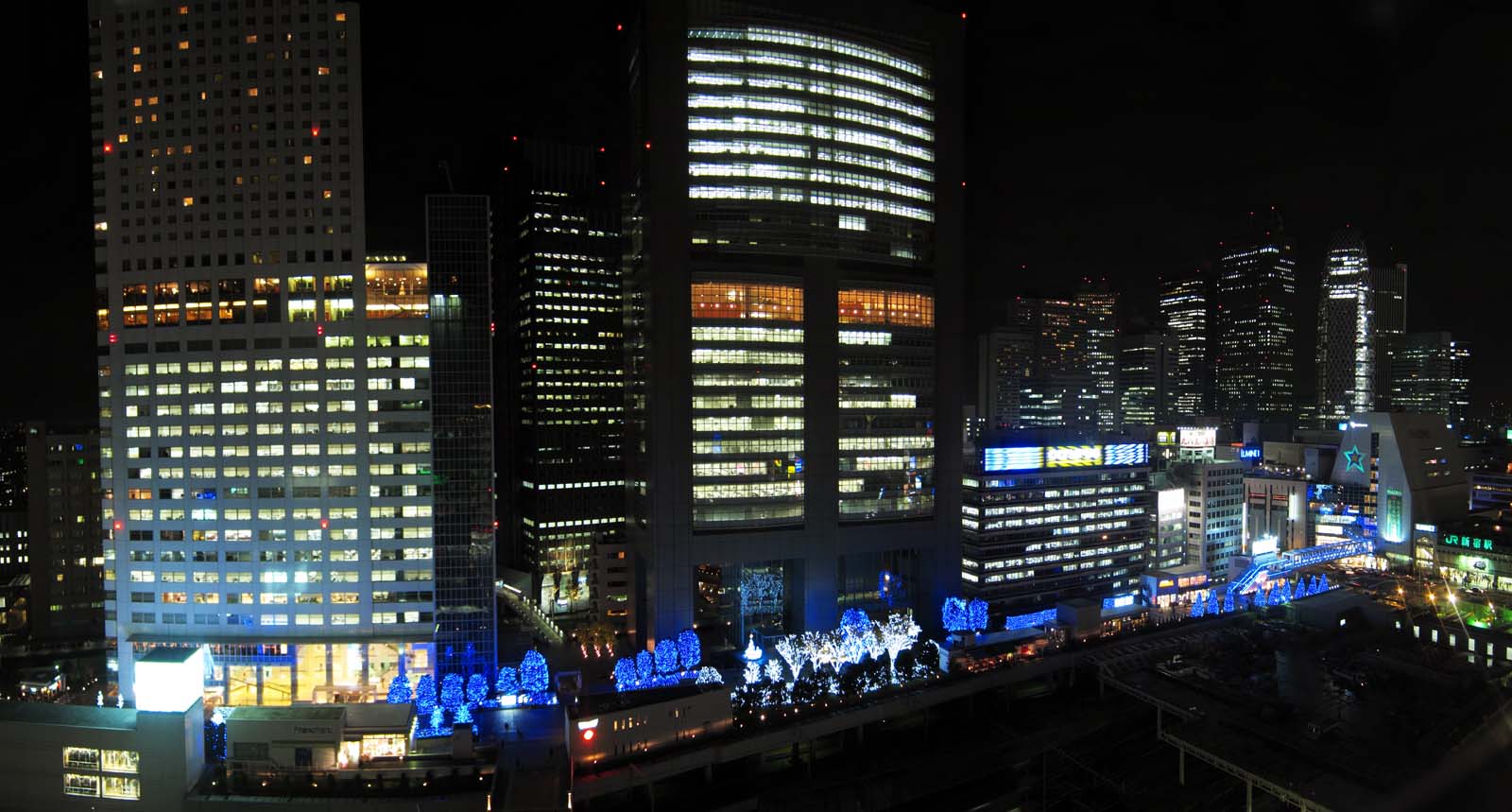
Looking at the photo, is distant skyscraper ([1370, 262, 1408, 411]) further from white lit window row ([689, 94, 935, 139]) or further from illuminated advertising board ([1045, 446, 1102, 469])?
white lit window row ([689, 94, 935, 139])

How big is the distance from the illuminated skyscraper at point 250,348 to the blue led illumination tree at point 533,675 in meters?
6.76

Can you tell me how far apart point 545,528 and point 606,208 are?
40975mm

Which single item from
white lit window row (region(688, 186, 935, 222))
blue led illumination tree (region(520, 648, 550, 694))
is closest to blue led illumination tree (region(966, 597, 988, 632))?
blue led illumination tree (region(520, 648, 550, 694))

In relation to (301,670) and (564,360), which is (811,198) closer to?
(564,360)

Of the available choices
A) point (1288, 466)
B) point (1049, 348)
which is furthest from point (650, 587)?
point (1049, 348)

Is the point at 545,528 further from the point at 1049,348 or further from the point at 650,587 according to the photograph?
the point at 1049,348

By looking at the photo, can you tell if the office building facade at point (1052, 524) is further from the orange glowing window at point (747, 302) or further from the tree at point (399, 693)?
the tree at point (399, 693)

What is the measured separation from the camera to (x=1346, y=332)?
157125 millimetres

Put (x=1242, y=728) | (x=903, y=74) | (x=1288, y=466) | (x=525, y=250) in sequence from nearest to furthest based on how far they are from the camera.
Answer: (x=1242, y=728) < (x=903, y=74) < (x=525, y=250) < (x=1288, y=466)

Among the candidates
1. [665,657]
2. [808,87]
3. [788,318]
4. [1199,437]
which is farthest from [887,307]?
[1199,437]

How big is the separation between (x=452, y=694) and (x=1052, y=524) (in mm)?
53610

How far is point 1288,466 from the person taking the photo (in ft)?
360

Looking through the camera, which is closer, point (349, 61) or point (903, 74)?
point (349, 61)

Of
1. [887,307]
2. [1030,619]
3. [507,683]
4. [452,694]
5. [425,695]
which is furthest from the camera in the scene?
[887,307]
